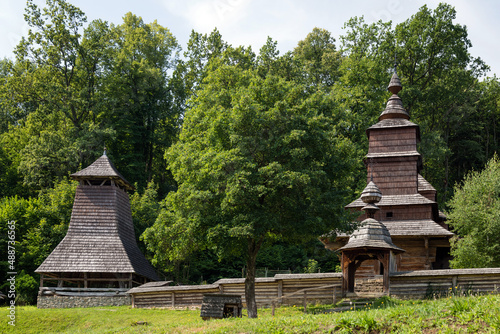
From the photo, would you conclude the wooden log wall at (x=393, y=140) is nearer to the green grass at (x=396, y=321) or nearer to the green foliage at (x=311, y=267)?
the green foliage at (x=311, y=267)

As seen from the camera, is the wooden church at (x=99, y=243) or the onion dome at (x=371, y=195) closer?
the onion dome at (x=371, y=195)

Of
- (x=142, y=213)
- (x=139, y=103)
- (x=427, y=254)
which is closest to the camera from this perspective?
(x=427, y=254)

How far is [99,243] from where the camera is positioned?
106 feet

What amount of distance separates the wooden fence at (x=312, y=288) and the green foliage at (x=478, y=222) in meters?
7.81

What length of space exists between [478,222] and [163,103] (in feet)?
102

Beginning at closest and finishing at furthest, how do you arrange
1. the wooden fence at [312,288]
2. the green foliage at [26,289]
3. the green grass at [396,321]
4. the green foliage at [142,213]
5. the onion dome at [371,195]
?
the green grass at [396,321] < the wooden fence at [312,288] < the onion dome at [371,195] < the green foliage at [26,289] < the green foliage at [142,213]

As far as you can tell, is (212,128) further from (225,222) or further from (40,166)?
(40,166)

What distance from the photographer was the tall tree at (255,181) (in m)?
20.5

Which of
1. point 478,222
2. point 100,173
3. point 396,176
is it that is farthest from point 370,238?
point 100,173

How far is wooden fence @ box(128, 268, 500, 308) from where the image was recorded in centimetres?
2047

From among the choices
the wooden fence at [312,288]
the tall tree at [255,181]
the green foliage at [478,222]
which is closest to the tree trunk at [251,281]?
the tall tree at [255,181]

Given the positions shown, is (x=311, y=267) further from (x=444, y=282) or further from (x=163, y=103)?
(x=163, y=103)

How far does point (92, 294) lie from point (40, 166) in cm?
1554

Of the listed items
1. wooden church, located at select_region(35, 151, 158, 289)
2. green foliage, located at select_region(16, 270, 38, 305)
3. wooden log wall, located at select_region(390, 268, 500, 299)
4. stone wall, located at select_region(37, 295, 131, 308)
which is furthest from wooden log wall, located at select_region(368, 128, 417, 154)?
green foliage, located at select_region(16, 270, 38, 305)
